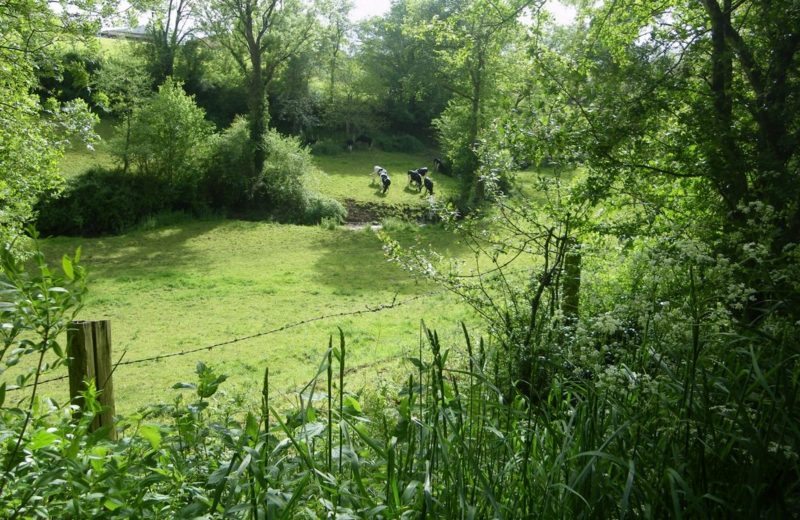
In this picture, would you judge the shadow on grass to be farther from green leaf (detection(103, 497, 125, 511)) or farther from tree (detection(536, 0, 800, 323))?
green leaf (detection(103, 497, 125, 511))

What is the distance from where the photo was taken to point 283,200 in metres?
25.4

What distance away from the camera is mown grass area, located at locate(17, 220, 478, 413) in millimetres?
9172

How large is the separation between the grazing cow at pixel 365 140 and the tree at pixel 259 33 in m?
9.32

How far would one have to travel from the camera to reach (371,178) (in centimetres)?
3167

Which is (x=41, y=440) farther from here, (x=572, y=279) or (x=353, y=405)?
(x=572, y=279)

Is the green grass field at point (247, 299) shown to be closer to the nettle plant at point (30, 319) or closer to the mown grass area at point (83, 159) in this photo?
the mown grass area at point (83, 159)

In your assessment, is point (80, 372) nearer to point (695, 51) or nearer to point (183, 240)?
point (695, 51)

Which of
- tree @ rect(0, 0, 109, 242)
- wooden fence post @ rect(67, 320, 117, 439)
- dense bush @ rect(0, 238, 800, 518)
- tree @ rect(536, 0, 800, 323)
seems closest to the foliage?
tree @ rect(0, 0, 109, 242)

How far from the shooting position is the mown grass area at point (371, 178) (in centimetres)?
2869

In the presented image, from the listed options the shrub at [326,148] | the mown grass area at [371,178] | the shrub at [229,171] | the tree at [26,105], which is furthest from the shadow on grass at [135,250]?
the shrub at [326,148]

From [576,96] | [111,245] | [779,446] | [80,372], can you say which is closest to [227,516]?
[779,446]

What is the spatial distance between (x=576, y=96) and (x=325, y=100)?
115ft

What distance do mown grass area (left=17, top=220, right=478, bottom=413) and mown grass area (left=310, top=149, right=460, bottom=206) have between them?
5303mm

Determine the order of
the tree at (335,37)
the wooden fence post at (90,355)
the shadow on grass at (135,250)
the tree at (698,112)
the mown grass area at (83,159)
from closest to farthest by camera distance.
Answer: the wooden fence post at (90,355), the tree at (698,112), the shadow on grass at (135,250), the mown grass area at (83,159), the tree at (335,37)
